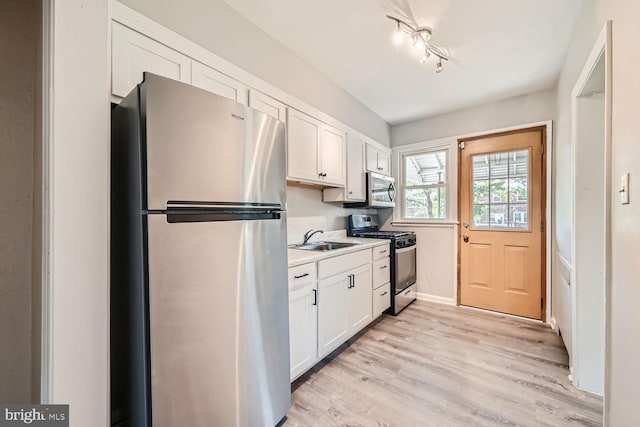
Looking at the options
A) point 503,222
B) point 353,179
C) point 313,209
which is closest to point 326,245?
point 313,209

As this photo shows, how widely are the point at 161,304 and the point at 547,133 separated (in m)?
3.75

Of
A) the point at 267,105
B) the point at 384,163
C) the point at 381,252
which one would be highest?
the point at 267,105

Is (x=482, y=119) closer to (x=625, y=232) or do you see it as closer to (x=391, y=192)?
(x=391, y=192)

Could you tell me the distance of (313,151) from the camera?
2416 millimetres

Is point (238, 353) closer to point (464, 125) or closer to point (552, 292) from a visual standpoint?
point (552, 292)

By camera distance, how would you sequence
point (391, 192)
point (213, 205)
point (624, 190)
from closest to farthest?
point (624, 190) < point (213, 205) < point (391, 192)

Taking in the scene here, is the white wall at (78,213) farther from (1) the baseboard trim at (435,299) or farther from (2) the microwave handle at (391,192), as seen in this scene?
(1) the baseboard trim at (435,299)

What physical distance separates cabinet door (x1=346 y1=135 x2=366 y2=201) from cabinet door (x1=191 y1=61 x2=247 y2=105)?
4.65 ft

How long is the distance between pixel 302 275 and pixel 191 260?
867 millimetres

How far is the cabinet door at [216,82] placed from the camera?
5.08 feet

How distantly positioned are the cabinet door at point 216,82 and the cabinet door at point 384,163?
86.7 inches

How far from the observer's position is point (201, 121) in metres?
1.11

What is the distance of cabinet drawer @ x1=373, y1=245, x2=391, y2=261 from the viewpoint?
2766mm

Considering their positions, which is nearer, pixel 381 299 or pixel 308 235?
pixel 308 235
